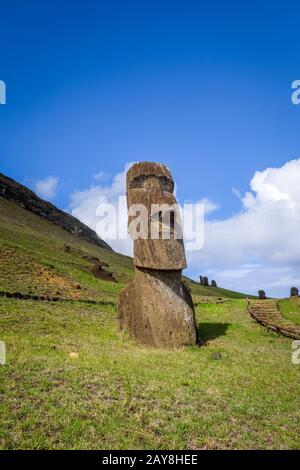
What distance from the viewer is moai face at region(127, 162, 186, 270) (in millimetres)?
17984

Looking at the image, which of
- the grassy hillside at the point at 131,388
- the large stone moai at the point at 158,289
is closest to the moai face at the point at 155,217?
the large stone moai at the point at 158,289

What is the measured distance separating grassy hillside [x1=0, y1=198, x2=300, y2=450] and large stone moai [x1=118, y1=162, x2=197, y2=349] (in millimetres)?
831

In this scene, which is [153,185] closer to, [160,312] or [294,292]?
[160,312]

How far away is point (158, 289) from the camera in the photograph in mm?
18031

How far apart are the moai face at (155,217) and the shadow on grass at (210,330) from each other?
4434 millimetres

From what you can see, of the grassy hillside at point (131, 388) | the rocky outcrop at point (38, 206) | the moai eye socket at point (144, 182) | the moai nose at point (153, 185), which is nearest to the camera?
the grassy hillside at point (131, 388)

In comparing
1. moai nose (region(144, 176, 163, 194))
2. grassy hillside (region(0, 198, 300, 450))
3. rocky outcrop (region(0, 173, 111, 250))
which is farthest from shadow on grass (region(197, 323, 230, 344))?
rocky outcrop (region(0, 173, 111, 250))

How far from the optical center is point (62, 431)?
7988 millimetres

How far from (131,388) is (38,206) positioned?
9063 cm

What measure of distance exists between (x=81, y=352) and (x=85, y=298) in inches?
572

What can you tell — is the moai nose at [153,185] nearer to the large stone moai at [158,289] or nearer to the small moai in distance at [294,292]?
the large stone moai at [158,289]

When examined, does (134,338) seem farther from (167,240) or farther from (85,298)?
(85,298)

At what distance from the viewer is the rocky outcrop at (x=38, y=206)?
91556mm

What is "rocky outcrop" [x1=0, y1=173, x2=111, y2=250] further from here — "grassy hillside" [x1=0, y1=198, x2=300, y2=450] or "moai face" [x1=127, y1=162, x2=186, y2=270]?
"moai face" [x1=127, y1=162, x2=186, y2=270]
